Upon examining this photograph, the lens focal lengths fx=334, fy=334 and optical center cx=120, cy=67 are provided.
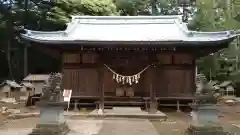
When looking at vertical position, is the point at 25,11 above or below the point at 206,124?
above

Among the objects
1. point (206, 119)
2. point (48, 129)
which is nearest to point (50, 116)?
point (48, 129)

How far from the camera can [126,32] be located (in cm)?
1878

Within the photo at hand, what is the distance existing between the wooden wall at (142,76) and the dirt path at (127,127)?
316 cm

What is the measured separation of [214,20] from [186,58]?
47.8ft

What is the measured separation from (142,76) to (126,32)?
2812mm

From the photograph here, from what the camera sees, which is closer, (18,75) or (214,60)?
(214,60)

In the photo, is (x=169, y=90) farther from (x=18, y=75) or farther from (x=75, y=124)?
(x=18, y=75)

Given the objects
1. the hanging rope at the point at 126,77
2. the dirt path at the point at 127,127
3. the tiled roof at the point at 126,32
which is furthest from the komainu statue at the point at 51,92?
the hanging rope at the point at 126,77

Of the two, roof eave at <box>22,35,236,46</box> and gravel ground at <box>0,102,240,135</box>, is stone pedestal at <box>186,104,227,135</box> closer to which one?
gravel ground at <box>0,102,240,135</box>

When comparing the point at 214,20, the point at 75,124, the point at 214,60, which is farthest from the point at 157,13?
the point at 75,124

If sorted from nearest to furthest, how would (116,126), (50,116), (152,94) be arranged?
(50,116) < (116,126) < (152,94)

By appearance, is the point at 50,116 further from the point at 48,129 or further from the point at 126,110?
the point at 126,110

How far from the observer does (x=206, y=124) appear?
1047 cm

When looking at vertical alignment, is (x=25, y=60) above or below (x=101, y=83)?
below
